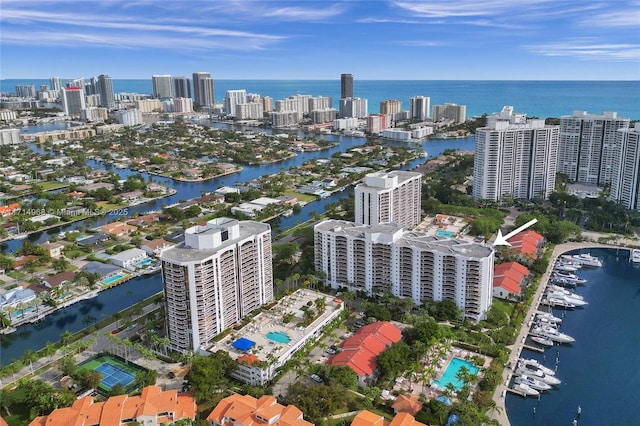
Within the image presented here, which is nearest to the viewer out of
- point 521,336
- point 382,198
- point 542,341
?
point 542,341

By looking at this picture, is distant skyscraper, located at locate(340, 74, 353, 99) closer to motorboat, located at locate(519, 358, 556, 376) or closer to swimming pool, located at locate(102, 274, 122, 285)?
swimming pool, located at locate(102, 274, 122, 285)

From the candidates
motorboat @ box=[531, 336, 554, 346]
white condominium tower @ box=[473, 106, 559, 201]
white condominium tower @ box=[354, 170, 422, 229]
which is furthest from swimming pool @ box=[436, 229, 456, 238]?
motorboat @ box=[531, 336, 554, 346]

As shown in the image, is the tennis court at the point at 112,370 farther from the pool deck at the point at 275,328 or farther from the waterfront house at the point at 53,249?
the waterfront house at the point at 53,249

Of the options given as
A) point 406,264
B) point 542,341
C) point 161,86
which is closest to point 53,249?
point 406,264

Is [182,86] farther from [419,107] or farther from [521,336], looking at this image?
[521,336]

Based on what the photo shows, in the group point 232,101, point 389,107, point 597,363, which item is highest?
point 232,101

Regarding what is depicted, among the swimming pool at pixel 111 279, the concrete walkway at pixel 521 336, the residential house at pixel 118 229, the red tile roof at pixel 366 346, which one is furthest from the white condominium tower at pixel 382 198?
the residential house at pixel 118 229

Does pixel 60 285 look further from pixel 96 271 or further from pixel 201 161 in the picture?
pixel 201 161
